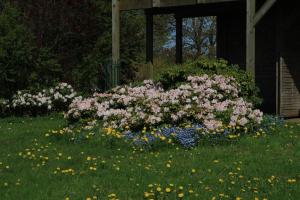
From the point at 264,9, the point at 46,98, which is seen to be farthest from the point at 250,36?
the point at 46,98

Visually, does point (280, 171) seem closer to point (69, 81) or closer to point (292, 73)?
point (292, 73)

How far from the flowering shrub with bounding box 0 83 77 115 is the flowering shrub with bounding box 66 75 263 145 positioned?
351cm

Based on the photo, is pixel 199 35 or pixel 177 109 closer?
pixel 177 109

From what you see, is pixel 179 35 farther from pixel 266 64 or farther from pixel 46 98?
pixel 46 98

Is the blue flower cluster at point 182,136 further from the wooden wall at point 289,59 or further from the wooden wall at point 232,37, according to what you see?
the wooden wall at point 232,37

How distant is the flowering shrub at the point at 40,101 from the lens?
15.3 meters

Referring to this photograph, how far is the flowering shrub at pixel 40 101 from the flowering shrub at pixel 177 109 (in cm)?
351

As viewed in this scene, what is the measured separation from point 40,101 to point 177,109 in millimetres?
5694

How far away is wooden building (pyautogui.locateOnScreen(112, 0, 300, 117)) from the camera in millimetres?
13836

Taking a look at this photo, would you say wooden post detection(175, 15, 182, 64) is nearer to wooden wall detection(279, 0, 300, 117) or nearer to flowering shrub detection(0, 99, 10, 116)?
wooden wall detection(279, 0, 300, 117)

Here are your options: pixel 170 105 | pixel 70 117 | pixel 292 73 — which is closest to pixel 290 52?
pixel 292 73

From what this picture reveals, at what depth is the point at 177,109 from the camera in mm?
10773

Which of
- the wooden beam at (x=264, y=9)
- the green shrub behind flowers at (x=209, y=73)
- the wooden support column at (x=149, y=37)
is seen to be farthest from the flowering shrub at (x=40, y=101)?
the wooden beam at (x=264, y=9)

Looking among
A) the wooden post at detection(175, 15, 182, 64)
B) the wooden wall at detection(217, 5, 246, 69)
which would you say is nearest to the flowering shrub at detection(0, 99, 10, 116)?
the wooden post at detection(175, 15, 182, 64)
